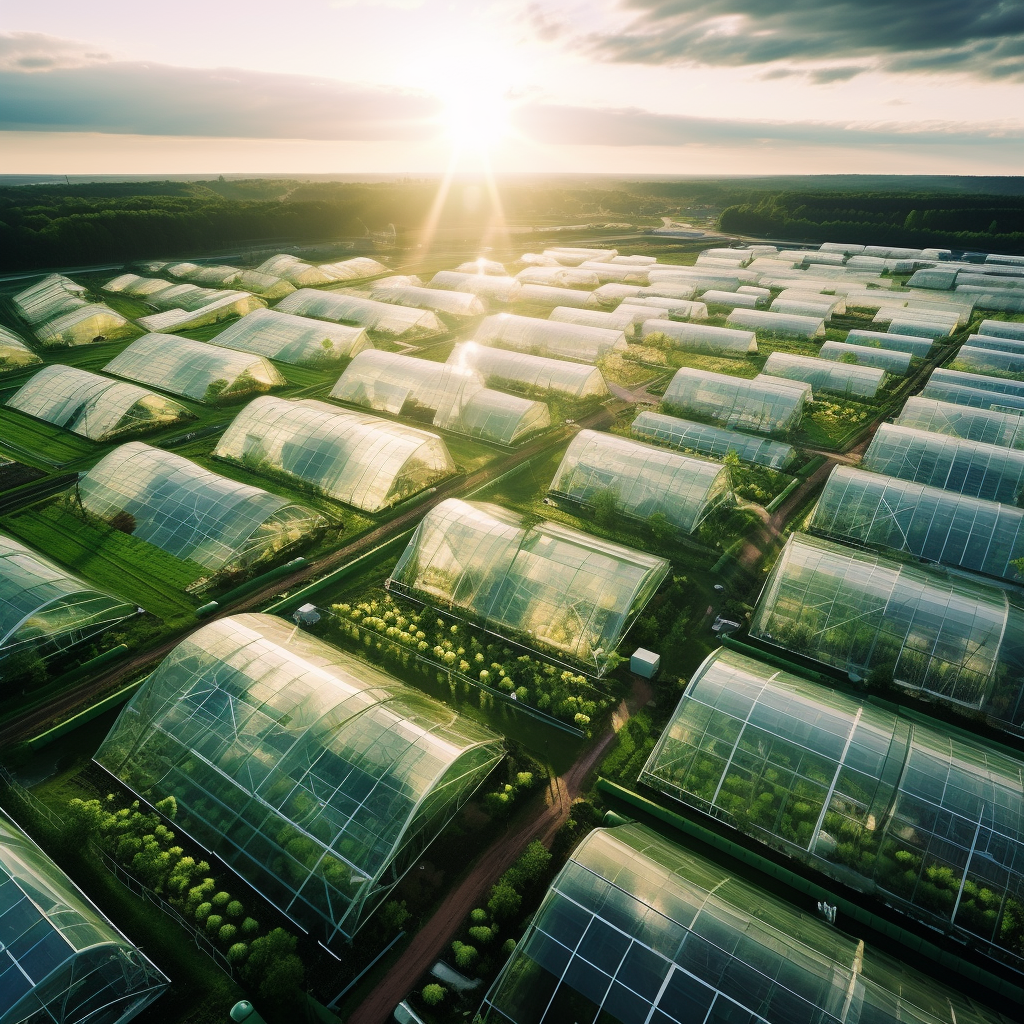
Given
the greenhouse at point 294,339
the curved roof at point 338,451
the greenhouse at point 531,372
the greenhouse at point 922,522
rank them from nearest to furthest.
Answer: the greenhouse at point 922,522, the curved roof at point 338,451, the greenhouse at point 531,372, the greenhouse at point 294,339

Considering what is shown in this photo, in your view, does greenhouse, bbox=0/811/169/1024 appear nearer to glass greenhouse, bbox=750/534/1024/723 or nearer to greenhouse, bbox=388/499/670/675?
greenhouse, bbox=388/499/670/675

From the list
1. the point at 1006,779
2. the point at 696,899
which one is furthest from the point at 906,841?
the point at 696,899

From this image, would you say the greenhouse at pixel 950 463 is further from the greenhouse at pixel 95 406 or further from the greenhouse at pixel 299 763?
the greenhouse at pixel 95 406

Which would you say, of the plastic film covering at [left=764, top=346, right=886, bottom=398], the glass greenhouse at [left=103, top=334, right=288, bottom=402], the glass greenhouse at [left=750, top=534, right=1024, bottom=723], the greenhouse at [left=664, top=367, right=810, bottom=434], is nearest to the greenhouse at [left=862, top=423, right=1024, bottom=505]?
the greenhouse at [left=664, top=367, right=810, bottom=434]

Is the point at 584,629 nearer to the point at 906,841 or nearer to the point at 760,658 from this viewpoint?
the point at 760,658

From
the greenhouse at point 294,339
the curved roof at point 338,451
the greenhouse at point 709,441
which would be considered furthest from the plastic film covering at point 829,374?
the greenhouse at point 294,339

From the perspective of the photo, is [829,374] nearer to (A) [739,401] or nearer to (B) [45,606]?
(A) [739,401]
